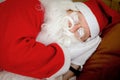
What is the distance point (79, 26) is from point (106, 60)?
23cm

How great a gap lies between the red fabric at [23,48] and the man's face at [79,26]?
0.18 metres

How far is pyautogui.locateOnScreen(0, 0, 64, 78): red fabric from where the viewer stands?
3.14 feet

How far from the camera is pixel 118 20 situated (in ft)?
4.12

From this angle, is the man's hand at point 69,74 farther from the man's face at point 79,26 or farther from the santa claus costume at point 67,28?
the man's face at point 79,26

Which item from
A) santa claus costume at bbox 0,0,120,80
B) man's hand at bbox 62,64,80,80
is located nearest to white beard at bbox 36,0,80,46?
santa claus costume at bbox 0,0,120,80

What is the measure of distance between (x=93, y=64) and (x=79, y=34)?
173 mm

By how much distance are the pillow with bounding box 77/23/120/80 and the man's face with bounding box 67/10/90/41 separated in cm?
10

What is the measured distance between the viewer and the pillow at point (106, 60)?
101 cm

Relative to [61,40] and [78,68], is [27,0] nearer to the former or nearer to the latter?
[61,40]

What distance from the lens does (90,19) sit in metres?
1.23

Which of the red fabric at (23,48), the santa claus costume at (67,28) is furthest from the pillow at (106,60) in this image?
the red fabric at (23,48)

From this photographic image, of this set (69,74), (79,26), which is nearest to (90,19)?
(79,26)

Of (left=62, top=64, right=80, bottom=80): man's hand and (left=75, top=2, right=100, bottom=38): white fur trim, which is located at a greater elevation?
(left=75, top=2, right=100, bottom=38): white fur trim

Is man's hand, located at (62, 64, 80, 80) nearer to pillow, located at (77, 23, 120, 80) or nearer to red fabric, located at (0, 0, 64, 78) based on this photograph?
pillow, located at (77, 23, 120, 80)
